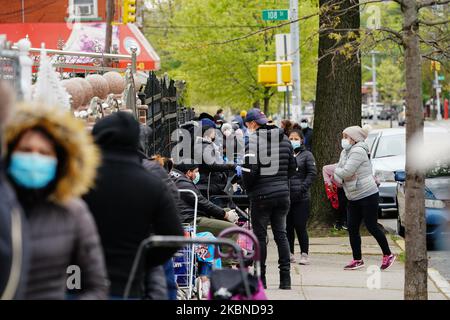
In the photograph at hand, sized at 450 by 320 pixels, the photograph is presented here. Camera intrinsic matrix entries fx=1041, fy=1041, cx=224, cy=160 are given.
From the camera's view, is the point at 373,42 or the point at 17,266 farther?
the point at 373,42

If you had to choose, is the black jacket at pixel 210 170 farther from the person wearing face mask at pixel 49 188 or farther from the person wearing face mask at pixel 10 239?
the person wearing face mask at pixel 10 239

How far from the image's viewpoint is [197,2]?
37.1 metres

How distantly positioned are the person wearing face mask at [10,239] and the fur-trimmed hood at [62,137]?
7.9 inches

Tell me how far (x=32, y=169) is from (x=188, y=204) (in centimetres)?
579

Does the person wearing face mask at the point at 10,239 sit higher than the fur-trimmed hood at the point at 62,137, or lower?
lower

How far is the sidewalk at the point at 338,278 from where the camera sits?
1081 cm

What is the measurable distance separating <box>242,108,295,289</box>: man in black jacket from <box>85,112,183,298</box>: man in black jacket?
5435mm

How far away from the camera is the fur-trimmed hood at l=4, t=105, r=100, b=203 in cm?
424

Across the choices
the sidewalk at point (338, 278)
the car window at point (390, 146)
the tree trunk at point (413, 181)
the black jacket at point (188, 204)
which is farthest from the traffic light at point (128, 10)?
the tree trunk at point (413, 181)

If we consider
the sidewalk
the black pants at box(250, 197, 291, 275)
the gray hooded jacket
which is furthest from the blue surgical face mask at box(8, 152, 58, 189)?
the gray hooded jacket

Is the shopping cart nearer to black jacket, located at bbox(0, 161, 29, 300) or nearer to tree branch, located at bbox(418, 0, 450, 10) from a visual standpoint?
black jacket, located at bbox(0, 161, 29, 300)
